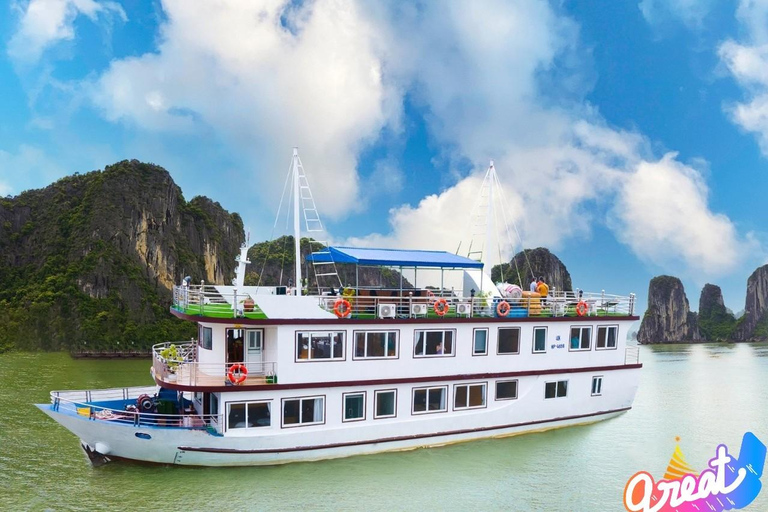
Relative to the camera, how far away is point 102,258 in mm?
45719

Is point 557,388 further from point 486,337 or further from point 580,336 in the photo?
point 486,337

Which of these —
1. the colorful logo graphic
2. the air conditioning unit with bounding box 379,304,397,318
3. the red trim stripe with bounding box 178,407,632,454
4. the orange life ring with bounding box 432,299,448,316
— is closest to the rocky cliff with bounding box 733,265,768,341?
the red trim stripe with bounding box 178,407,632,454

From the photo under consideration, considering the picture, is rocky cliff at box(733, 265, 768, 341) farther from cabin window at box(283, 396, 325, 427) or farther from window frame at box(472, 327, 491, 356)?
cabin window at box(283, 396, 325, 427)

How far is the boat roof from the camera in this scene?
13.8 m

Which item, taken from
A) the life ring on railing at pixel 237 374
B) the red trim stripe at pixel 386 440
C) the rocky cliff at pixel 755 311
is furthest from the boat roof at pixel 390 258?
the rocky cliff at pixel 755 311

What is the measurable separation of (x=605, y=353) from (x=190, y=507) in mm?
10683

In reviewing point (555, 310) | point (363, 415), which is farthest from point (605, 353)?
point (363, 415)

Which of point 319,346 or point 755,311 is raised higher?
point 319,346

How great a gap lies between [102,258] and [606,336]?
40.6 meters

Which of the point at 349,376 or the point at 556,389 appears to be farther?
the point at 556,389

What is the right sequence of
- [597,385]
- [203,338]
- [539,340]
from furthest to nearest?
[597,385]
[539,340]
[203,338]

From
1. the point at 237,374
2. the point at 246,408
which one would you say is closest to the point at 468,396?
the point at 246,408

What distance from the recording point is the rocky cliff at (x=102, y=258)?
135 ft

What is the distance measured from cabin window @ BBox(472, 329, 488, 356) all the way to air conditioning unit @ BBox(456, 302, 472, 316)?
0.51 metres
